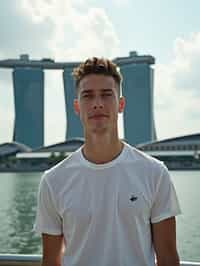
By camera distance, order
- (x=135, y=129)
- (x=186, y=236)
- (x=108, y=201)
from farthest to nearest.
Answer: (x=135, y=129) < (x=186, y=236) < (x=108, y=201)

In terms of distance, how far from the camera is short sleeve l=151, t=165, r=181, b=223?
1.05 metres

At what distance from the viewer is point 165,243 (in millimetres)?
1054

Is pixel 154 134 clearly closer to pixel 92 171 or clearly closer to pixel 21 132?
pixel 21 132

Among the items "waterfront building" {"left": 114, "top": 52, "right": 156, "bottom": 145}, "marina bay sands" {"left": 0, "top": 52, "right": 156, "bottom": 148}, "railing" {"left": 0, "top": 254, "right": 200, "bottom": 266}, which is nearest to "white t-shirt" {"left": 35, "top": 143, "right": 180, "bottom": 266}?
"railing" {"left": 0, "top": 254, "right": 200, "bottom": 266}

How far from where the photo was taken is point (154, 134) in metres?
49.8

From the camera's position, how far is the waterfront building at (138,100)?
4834 cm

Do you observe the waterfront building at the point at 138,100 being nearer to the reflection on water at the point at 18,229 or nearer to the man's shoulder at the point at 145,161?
the reflection on water at the point at 18,229

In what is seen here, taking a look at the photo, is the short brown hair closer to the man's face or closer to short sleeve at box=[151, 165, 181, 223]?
the man's face

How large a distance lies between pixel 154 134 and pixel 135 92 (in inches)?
182

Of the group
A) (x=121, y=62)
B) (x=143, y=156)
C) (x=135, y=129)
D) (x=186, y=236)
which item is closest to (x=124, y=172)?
(x=143, y=156)

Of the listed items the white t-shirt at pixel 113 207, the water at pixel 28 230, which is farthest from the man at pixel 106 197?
the water at pixel 28 230

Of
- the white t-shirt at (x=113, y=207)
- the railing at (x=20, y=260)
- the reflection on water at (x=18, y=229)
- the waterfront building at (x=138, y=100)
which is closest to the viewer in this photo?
the white t-shirt at (x=113, y=207)

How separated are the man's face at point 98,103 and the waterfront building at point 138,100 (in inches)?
1834

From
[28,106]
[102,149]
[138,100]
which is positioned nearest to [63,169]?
[102,149]
